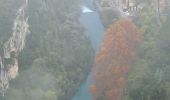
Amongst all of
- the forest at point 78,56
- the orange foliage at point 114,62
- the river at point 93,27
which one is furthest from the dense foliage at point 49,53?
the orange foliage at point 114,62

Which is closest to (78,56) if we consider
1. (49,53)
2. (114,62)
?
(49,53)

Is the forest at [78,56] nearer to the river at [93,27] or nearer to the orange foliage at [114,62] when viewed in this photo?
the orange foliage at [114,62]

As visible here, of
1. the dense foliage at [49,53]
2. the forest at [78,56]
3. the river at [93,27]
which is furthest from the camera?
the river at [93,27]

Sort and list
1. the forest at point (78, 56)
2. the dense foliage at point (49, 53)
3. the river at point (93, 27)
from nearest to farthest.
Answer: the forest at point (78, 56), the dense foliage at point (49, 53), the river at point (93, 27)

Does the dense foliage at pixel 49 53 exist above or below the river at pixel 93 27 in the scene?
above

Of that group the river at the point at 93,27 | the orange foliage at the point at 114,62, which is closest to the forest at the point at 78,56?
the orange foliage at the point at 114,62

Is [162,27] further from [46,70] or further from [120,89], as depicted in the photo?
[46,70]

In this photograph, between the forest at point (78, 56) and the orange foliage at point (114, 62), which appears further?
the orange foliage at point (114, 62)

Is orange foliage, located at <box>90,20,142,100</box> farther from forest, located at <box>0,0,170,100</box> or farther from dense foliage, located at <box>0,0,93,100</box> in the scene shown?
dense foliage, located at <box>0,0,93,100</box>
